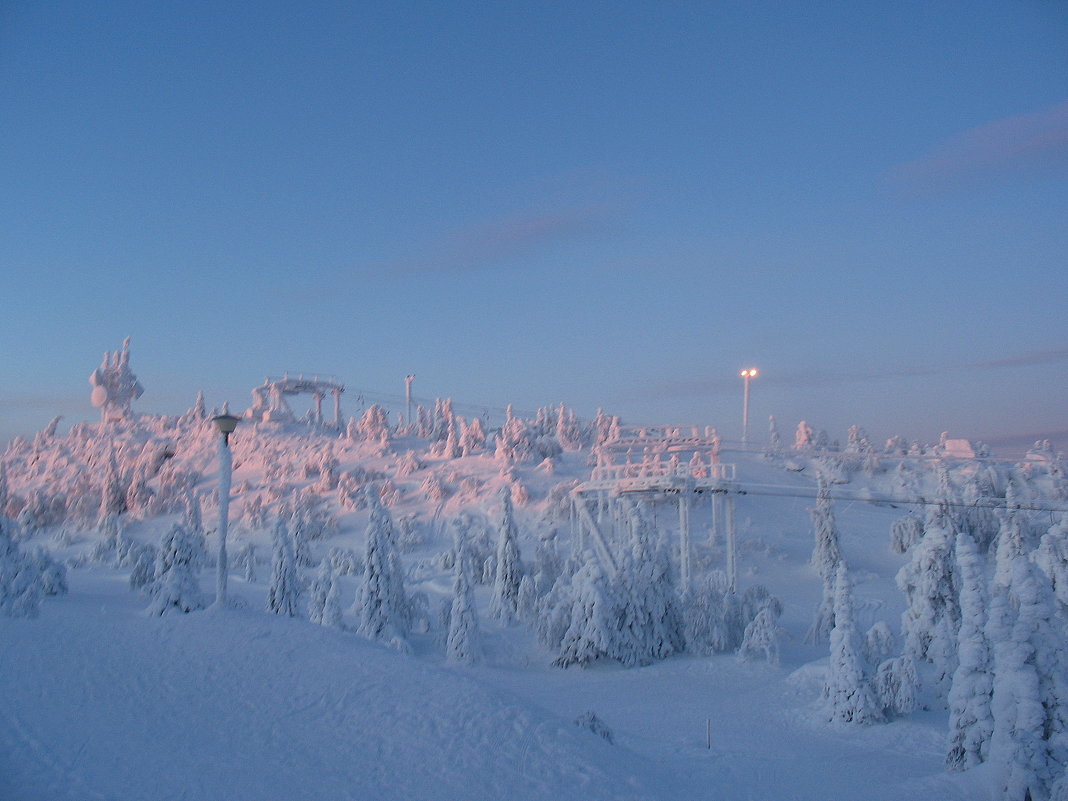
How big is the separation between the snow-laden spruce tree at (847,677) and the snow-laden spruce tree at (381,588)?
16.3 metres

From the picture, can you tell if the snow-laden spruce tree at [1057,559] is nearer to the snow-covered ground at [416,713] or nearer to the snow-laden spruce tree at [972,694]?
the snow-covered ground at [416,713]

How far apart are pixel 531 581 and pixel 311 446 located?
33.4 meters

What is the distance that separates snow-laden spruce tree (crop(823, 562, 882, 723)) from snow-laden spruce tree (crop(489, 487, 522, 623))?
57.9ft

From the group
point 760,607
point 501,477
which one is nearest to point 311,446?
point 501,477

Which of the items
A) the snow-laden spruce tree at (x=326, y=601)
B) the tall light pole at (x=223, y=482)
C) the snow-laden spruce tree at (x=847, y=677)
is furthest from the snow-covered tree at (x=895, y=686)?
the snow-laden spruce tree at (x=326, y=601)

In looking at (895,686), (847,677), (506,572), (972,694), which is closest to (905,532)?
(506,572)

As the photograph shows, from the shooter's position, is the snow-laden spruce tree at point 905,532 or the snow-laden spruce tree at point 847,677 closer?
the snow-laden spruce tree at point 847,677

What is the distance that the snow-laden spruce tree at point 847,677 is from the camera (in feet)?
70.6

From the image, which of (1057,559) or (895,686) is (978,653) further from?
(1057,559)

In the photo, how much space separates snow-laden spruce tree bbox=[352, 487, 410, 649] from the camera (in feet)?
104

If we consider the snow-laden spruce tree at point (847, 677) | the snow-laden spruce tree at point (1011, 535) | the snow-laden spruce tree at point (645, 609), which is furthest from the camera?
the snow-laden spruce tree at point (1011, 535)

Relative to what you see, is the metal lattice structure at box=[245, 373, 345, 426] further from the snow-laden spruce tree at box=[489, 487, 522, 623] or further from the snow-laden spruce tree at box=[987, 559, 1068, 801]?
the snow-laden spruce tree at box=[987, 559, 1068, 801]

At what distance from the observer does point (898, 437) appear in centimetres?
7556

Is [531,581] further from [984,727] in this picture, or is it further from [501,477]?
[984,727]
